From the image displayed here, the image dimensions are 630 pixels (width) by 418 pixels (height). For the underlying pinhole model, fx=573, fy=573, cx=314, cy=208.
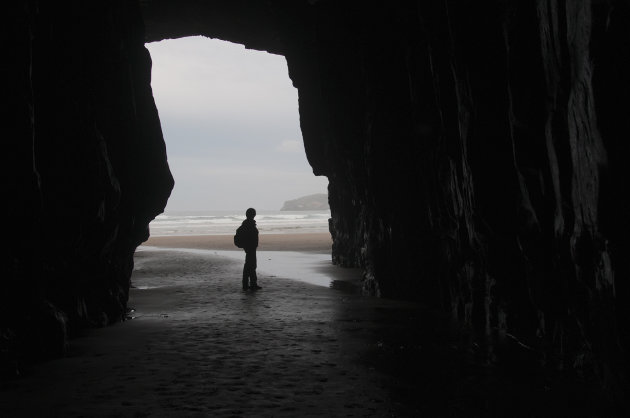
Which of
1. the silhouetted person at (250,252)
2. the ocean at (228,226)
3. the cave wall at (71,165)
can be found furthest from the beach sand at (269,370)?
the ocean at (228,226)

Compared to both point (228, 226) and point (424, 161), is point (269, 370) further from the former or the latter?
point (228, 226)

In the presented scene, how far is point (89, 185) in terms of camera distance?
38.8ft

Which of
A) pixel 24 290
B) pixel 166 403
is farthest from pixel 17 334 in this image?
pixel 166 403

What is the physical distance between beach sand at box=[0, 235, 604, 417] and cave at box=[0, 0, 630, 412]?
2.79 feet

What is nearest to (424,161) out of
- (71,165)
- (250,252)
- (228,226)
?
(250,252)

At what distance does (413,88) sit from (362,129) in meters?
4.87

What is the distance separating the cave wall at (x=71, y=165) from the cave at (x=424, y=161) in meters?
0.04

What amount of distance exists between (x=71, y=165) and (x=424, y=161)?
8.18 meters

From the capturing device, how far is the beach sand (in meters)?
5.96

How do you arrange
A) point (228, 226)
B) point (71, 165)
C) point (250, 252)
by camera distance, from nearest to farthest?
point (71, 165)
point (250, 252)
point (228, 226)

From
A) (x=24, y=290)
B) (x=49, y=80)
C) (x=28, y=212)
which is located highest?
(x=49, y=80)

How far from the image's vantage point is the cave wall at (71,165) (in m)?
8.35

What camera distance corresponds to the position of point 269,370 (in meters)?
7.56

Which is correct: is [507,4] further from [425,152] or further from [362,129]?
[362,129]
